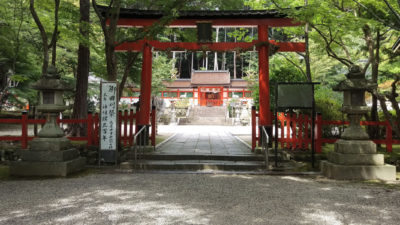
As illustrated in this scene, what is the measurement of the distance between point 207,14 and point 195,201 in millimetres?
6150

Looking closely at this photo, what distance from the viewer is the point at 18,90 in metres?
13.8

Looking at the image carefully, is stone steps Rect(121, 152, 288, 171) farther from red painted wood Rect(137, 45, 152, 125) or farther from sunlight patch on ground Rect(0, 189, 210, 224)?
sunlight patch on ground Rect(0, 189, 210, 224)

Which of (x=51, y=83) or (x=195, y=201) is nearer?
(x=195, y=201)

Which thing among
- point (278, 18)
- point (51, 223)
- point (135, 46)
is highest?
point (278, 18)

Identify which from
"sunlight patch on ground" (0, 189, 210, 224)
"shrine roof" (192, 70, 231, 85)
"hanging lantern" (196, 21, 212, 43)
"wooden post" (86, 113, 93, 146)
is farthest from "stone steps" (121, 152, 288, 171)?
"shrine roof" (192, 70, 231, 85)

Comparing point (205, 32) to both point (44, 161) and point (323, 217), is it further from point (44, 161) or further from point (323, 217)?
point (323, 217)

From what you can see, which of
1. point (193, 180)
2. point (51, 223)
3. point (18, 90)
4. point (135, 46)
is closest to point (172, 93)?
point (18, 90)

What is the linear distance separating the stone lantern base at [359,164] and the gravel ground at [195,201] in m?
0.36

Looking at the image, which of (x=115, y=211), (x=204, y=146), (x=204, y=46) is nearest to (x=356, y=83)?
(x=204, y=46)

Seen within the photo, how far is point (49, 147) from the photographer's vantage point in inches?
244

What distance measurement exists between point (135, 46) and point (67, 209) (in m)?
6.18

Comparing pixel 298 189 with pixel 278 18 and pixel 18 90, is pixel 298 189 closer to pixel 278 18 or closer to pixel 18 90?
pixel 278 18

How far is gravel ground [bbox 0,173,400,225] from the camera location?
3623 mm

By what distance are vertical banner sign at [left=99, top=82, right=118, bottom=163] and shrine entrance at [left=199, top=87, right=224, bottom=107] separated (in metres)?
26.7
